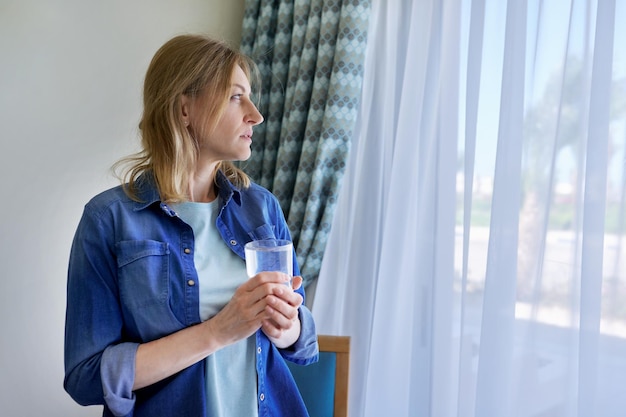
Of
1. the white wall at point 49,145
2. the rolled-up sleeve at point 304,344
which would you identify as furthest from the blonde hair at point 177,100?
the white wall at point 49,145

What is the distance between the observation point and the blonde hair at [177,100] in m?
1.25

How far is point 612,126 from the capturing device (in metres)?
1.50

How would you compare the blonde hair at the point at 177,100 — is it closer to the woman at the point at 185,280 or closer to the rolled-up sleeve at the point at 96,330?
the woman at the point at 185,280

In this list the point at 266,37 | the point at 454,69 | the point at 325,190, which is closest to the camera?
the point at 454,69

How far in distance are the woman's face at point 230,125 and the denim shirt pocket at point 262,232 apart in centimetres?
17

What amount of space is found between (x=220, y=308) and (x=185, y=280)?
0.09m

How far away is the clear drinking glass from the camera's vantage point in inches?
41.8

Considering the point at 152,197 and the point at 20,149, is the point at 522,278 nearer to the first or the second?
the point at 152,197

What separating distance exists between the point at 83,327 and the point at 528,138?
1249mm

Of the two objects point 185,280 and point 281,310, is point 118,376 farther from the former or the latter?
point 281,310

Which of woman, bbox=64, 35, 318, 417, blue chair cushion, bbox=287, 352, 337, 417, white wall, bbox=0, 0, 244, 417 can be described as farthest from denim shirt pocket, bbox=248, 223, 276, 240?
white wall, bbox=0, 0, 244, 417

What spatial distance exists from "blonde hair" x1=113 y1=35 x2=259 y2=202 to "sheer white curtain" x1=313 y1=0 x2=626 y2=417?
840mm

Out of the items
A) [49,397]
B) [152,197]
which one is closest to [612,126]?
[152,197]

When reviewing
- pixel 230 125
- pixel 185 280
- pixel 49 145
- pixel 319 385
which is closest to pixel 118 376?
pixel 185 280
